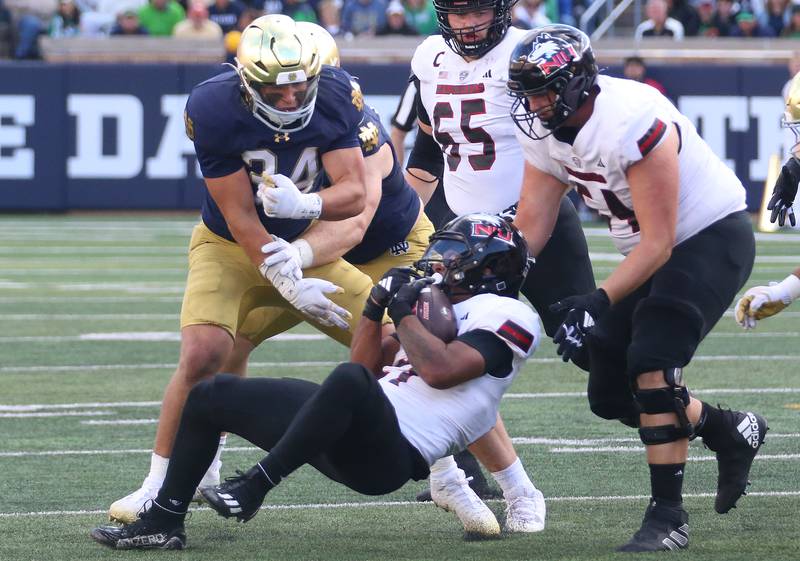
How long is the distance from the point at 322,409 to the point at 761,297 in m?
1.54

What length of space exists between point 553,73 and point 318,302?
1.05 meters

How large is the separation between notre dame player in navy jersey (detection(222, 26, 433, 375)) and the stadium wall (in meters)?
10.8

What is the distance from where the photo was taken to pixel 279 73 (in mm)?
4688

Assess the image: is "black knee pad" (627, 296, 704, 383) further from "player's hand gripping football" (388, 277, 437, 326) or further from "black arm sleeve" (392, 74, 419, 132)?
"black arm sleeve" (392, 74, 419, 132)

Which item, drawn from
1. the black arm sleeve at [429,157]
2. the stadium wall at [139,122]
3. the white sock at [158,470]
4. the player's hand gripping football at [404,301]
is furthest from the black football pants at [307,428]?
the stadium wall at [139,122]

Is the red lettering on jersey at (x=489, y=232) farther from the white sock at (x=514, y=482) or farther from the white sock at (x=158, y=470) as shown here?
the white sock at (x=158, y=470)

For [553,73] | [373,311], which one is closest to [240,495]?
[373,311]

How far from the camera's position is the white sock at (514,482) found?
15.8 ft

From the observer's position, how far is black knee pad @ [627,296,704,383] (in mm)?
4402

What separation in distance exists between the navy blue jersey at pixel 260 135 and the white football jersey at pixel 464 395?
3.12ft

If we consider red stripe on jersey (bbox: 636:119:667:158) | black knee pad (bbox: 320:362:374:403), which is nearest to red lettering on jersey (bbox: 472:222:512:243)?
red stripe on jersey (bbox: 636:119:667:158)

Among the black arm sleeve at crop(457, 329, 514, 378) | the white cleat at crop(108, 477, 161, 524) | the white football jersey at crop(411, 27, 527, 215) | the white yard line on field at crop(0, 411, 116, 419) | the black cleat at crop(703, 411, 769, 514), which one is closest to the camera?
the black arm sleeve at crop(457, 329, 514, 378)

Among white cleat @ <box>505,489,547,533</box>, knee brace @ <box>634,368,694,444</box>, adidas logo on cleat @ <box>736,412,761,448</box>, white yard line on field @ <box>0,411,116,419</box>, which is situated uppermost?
knee brace @ <box>634,368,694,444</box>

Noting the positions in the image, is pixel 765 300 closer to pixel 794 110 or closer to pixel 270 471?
pixel 794 110
